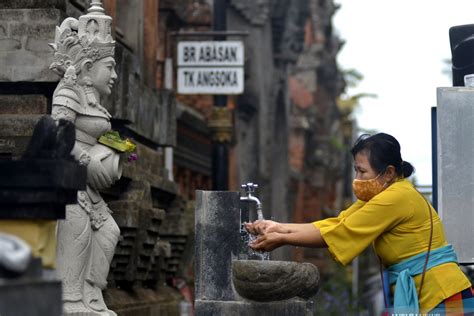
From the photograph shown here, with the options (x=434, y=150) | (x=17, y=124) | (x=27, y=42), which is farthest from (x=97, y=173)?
(x=434, y=150)

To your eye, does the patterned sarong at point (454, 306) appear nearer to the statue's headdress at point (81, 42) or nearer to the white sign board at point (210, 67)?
the statue's headdress at point (81, 42)

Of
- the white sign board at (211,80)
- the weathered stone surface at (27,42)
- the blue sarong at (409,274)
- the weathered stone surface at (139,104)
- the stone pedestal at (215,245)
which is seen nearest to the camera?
the blue sarong at (409,274)

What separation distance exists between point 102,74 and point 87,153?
2.69 feet

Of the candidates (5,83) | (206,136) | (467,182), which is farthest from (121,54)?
(206,136)

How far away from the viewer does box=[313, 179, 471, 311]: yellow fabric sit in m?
10.0

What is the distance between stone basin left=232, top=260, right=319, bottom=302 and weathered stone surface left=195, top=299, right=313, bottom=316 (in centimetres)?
5

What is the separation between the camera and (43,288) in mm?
7340

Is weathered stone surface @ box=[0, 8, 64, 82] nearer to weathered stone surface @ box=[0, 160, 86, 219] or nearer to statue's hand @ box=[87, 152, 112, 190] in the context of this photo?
statue's hand @ box=[87, 152, 112, 190]

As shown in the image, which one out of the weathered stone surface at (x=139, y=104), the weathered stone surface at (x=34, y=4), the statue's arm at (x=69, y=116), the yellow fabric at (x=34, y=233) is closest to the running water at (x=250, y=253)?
the statue's arm at (x=69, y=116)

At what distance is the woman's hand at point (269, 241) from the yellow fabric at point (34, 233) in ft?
5.94

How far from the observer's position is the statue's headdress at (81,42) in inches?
506

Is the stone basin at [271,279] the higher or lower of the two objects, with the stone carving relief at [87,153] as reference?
lower

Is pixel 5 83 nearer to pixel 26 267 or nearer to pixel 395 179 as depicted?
pixel 395 179

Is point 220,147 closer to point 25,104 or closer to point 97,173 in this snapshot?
point 25,104
